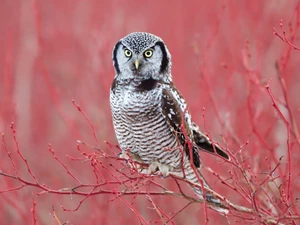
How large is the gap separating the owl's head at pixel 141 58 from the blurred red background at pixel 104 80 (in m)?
0.38

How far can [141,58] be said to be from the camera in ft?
15.0

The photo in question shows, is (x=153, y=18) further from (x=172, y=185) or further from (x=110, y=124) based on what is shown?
(x=172, y=185)

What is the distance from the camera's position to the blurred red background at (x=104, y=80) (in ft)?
20.8

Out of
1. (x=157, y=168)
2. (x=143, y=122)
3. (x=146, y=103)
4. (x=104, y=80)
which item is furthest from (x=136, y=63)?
(x=104, y=80)

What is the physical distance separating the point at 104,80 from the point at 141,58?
220 centimetres

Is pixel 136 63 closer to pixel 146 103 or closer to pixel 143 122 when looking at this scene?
pixel 146 103

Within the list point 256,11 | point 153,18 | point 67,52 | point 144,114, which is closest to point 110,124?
point 256,11

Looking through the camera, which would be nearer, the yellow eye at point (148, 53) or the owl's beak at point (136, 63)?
the owl's beak at point (136, 63)

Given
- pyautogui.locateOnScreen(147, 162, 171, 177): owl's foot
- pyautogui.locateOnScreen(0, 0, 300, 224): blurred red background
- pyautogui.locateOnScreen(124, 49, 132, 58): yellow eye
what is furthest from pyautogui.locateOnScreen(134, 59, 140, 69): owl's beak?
pyautogui.locateOnScreen(147, 162, 171, 177): owl's foot

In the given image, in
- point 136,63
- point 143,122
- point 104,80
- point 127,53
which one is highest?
point 104,80

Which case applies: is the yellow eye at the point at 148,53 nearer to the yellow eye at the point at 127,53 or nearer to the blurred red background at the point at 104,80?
the yellow eye at the point at 127,53

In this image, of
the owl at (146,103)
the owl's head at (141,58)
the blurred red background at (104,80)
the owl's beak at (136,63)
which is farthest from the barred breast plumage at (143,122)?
the blurred red background at (104,80)

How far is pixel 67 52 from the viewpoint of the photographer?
12.0 m

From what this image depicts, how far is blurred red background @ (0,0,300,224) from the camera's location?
6.35 metres
